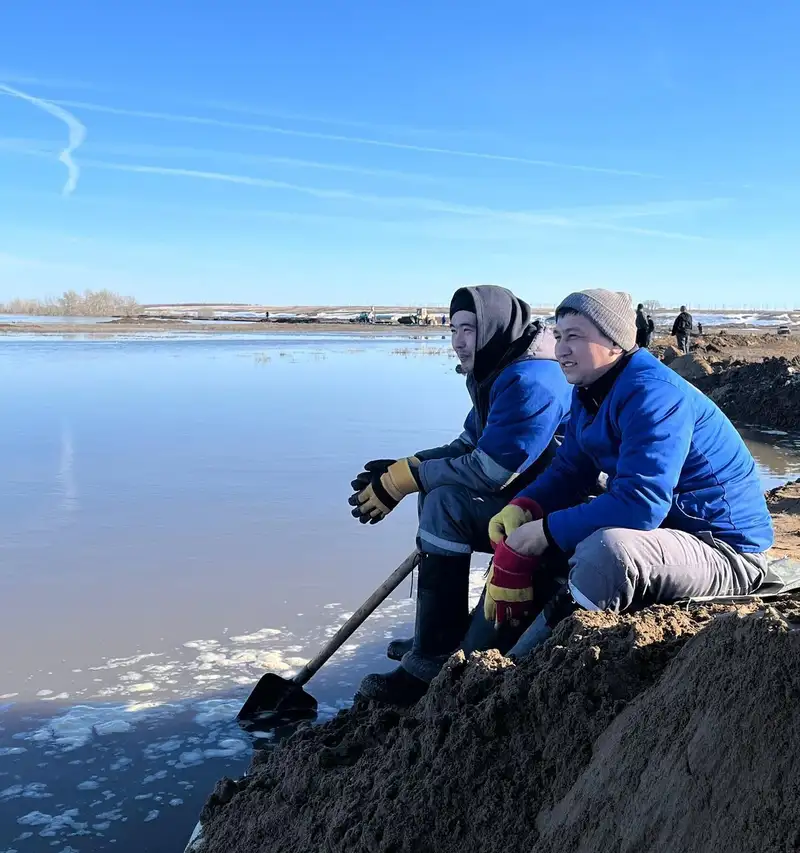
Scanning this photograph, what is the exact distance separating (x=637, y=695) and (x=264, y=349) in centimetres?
2597

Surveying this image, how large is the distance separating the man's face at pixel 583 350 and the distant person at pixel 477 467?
405 mm

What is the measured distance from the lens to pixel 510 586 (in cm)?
283

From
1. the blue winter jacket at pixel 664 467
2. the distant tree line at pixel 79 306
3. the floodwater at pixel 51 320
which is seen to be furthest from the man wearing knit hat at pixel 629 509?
the distant tree line at pixel 79 306

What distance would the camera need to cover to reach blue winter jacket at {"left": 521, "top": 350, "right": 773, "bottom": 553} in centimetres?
255

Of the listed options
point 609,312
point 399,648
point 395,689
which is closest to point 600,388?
point 609,312

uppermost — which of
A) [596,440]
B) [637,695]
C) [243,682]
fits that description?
[596,440]

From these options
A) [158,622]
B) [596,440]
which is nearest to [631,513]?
[596,440]

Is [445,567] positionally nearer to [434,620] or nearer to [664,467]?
[434,620]

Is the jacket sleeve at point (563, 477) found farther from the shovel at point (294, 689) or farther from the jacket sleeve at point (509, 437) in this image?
the shovel at point (294, 689)

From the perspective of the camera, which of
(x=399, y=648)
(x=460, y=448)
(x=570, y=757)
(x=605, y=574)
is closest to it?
(x=570, y=757)

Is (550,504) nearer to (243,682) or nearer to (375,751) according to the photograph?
(375,751)

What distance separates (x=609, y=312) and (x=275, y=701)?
2089mm

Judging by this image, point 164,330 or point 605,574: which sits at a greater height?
point 164,330

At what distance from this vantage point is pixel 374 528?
6.27 m
